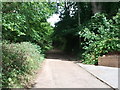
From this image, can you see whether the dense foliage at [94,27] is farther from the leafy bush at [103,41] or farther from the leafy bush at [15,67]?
the leafy bush at [15,67]

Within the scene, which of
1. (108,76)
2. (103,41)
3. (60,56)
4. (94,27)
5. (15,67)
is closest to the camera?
(15,67)

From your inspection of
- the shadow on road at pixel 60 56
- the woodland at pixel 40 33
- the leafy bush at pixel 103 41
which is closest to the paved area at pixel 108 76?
the woodland at pixel 40 33

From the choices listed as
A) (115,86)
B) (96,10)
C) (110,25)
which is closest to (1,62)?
(115,86)

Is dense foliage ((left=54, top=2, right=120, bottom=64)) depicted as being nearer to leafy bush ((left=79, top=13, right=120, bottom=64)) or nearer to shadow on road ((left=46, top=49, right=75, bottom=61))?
leafy bush ((left=79, top=13, right=120, bottom=64))

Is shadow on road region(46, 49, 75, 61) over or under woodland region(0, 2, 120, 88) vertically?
under

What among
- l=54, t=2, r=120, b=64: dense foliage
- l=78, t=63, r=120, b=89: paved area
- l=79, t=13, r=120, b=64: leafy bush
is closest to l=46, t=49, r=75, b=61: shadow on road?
l=54, t=2, r=120, b=64: dense foliage

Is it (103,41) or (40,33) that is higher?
(40,33)

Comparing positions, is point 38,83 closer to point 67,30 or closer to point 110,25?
point 110,25

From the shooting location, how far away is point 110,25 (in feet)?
58.9

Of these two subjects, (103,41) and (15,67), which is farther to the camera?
(103,41)

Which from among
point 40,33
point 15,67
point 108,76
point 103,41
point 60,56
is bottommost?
point 60,56

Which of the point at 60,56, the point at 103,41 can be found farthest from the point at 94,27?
the point at 60,56

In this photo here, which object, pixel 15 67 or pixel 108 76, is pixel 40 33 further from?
pixel 15 67

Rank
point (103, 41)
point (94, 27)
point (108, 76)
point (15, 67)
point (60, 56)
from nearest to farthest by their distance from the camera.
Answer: point (15, 67), point (108, 76), point (103, 41), point (94, 27), point (60, 56)
